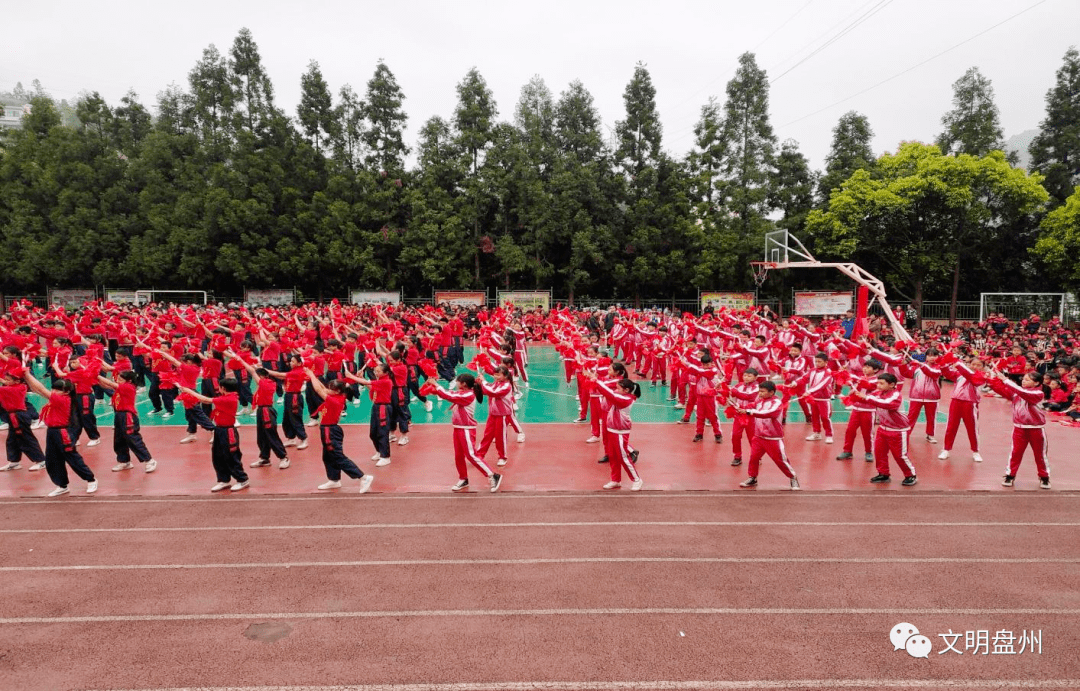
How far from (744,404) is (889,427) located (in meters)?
1.77

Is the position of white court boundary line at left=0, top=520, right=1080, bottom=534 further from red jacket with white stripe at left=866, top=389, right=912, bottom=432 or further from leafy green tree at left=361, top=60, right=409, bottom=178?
leafy green tree at left=361, top=60, right=409, bottom=178

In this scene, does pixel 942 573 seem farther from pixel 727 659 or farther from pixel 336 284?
pixel 336 284

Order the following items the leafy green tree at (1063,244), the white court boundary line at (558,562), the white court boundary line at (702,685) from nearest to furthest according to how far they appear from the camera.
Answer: the white court boundary line at (702,685)
the white court boundary line at (558,562)
the leafy green tree at (1063,244)

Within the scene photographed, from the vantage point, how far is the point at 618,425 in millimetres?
7785

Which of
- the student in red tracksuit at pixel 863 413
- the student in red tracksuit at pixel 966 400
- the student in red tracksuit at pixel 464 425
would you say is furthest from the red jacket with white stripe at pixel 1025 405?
the student in red tracksuit at pixel 464 425

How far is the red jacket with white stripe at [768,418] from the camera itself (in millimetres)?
7562

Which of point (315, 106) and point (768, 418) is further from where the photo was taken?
point (315, 106)

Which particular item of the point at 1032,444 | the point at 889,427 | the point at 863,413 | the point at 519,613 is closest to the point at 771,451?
the point at 889,427

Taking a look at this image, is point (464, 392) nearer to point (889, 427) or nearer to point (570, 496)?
point (570, 496)

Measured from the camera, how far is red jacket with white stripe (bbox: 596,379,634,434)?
7641mm

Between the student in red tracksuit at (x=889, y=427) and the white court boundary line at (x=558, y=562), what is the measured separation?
2.14 meters

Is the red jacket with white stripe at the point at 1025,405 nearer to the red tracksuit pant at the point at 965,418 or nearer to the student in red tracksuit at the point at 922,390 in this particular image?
the red tracksuit pant at the point at 965,418

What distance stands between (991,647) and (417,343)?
10067mm

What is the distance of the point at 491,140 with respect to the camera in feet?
111
